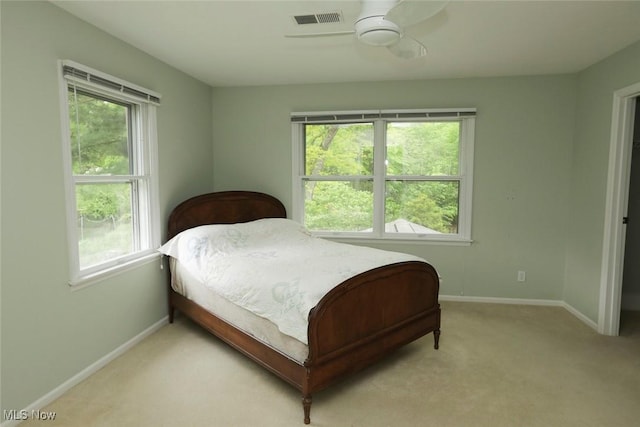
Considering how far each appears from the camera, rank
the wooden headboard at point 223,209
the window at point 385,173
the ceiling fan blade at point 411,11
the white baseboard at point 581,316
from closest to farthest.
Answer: the ceiling fan blade at point 411,11 → the white baseboard at point 581,316 → the wooden headboard at point 223,209 → the window at point 385,173

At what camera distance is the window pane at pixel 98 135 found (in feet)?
8.21

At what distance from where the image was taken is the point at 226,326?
107 inches

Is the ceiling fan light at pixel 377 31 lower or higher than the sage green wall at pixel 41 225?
higher

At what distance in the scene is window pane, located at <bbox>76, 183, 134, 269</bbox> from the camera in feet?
8.55

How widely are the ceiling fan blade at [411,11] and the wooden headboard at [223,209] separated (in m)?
2.56

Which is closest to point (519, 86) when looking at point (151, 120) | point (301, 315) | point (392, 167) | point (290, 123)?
point (392, 167)

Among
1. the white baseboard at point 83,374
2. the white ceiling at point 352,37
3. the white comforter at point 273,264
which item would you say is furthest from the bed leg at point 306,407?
the white ceiling at point 352,37

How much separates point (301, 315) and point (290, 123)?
105 inches

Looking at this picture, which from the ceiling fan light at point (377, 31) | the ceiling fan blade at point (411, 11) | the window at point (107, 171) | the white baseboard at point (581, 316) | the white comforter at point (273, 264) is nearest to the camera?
the ceiling fan blade at point (411, 11)

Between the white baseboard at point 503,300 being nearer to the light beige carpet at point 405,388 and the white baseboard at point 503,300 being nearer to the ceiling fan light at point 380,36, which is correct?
the light beige carpet at point 405,388

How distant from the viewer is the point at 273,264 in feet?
8.88

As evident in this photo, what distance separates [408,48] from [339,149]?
6.52ft

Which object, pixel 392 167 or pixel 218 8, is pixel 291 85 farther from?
pixel 218 8

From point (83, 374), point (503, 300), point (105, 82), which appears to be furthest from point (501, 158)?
point (83, 374)
